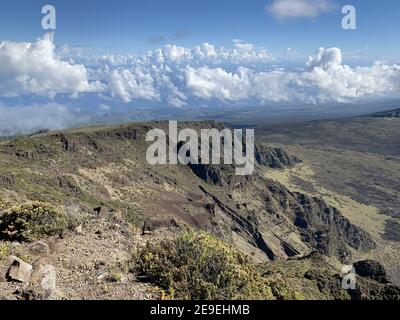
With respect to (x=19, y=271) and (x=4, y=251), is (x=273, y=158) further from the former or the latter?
(x=19, y=271)

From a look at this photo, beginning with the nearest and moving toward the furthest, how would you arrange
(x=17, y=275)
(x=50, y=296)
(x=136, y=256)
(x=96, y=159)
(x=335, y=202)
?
(x=50, y=296)
(x=17, y=275)
(x=136, y=256)
(x=96, y=159)
(x=335, y=202)

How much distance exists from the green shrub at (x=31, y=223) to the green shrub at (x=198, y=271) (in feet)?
11.5

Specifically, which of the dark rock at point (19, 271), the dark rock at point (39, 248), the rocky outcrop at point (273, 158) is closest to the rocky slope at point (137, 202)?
the dark rock at point (39, 248)

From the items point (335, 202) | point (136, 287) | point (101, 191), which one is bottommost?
point (335, 202)

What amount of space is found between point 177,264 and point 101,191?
5531cm

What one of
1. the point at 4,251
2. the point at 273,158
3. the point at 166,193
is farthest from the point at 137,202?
the point at 273,158

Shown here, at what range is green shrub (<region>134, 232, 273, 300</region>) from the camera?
1395cm

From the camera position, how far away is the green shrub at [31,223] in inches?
683

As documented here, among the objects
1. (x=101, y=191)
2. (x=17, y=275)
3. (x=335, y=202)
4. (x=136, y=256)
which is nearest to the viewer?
(x=17, y=275)

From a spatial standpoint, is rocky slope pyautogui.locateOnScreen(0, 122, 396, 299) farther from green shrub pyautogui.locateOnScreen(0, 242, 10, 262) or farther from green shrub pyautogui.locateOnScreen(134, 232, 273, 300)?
green shrub pyautogui.locateOnScreen(134, 232, 273, 300)

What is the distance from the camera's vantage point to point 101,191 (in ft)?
226

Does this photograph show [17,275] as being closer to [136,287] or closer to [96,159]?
[136,287]

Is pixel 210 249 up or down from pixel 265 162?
up
